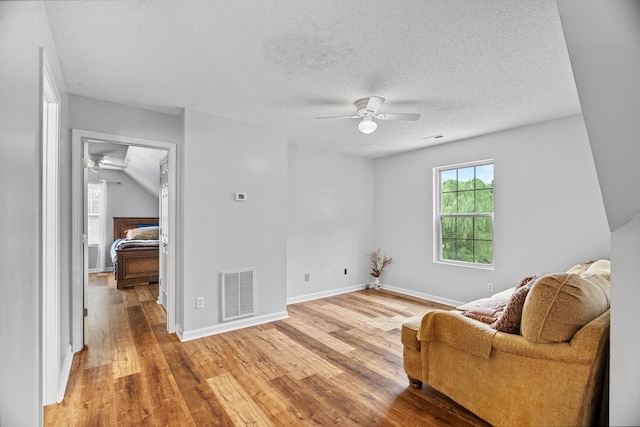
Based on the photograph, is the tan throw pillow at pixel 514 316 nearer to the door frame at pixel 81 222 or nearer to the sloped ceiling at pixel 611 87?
the sloped ceiling at pixel 611 87

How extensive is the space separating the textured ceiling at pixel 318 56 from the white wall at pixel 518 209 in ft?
1.54

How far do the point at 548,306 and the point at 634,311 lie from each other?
38cm

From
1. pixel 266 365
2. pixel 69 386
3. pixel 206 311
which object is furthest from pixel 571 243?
pixel 69 386

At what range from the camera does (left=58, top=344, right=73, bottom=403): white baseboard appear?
217 cm

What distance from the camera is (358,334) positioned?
3354 mm

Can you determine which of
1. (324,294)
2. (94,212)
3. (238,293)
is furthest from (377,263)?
(94,212)

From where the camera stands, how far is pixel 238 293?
353 centimetres

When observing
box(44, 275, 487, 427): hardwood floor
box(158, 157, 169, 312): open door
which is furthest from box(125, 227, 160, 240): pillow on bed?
box(44, 275, 487, 427): hardwood floor

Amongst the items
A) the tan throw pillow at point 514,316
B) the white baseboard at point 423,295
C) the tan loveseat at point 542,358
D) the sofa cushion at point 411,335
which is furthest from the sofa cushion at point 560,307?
the white baseboard at point 423,295

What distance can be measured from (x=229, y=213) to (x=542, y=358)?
304cm

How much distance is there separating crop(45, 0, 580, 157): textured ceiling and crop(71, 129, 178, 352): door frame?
39cm

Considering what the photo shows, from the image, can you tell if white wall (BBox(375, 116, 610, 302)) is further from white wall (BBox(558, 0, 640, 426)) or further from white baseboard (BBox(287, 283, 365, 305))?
white wall (BBox(558, 0, 640, 426))

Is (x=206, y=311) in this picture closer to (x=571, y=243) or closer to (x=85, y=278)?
(x=85, y=278)

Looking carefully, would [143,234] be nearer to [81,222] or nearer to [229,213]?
[81,222]
